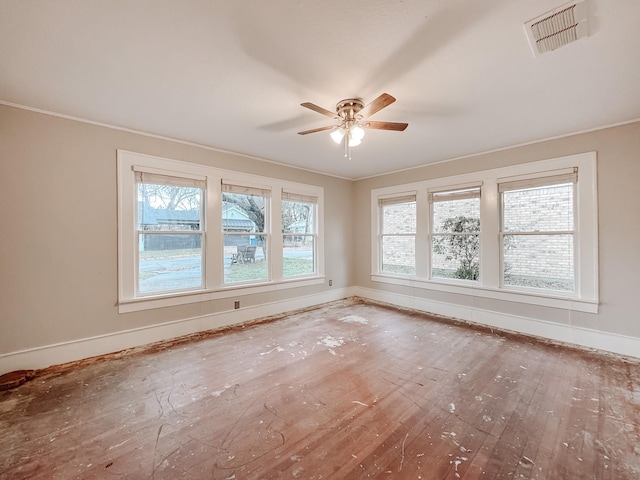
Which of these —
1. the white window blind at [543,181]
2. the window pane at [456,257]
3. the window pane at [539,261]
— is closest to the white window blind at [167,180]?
the window pane at [456,257]

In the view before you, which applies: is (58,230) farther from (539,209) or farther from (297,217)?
(539,209)

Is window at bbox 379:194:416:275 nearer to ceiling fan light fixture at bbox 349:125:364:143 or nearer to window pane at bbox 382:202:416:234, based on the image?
window pane at bbox 382:202:416:234

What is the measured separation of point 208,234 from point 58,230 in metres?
1.54

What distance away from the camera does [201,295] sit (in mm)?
3762

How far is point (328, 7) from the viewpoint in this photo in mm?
1513

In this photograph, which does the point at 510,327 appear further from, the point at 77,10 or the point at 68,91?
the point at 68,91

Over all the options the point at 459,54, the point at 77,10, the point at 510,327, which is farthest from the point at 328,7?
the point at 510,327

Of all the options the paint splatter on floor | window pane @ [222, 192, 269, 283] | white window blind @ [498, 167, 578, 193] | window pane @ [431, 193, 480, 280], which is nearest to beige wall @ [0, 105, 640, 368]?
white window blind @ [498, 167, 578, 193]

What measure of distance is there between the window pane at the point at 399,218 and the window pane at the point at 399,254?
15cm

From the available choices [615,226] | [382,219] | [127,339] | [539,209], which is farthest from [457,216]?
[127,339]

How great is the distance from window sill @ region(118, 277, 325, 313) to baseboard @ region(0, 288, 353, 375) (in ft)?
0.80

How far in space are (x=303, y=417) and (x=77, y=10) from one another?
117 inches

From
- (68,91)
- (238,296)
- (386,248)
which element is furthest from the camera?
(386,248)

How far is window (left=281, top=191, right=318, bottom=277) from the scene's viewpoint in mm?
4793
